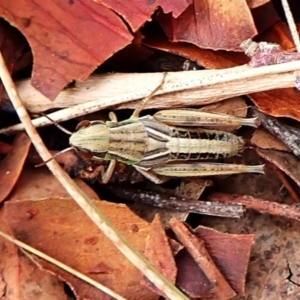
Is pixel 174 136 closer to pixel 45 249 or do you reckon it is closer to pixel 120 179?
pixel 120 179

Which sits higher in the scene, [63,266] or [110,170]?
[110,170]

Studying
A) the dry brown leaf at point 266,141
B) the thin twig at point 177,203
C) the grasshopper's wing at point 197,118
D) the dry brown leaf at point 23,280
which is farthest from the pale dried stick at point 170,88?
the dry brown leaf at point 23,280

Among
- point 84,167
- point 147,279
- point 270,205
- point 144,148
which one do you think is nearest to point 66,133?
point 84,167

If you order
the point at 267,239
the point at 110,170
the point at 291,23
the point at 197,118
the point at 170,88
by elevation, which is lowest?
the point at 267,239

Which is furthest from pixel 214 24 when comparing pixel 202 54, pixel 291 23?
pixel 291 23

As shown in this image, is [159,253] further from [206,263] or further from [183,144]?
[183,144]

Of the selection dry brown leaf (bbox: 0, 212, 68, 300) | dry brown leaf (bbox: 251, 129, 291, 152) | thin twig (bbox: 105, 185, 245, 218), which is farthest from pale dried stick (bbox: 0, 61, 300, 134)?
dry brown leaf (bbox: 0, 212, 68, 300)

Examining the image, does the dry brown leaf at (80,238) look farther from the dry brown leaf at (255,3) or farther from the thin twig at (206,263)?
the dry brown leaf at (255,3)

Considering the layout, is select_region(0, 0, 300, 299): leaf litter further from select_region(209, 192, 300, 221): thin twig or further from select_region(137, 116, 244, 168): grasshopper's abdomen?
select_region(137, 116, 244, 168): grasshopper's abdomen
